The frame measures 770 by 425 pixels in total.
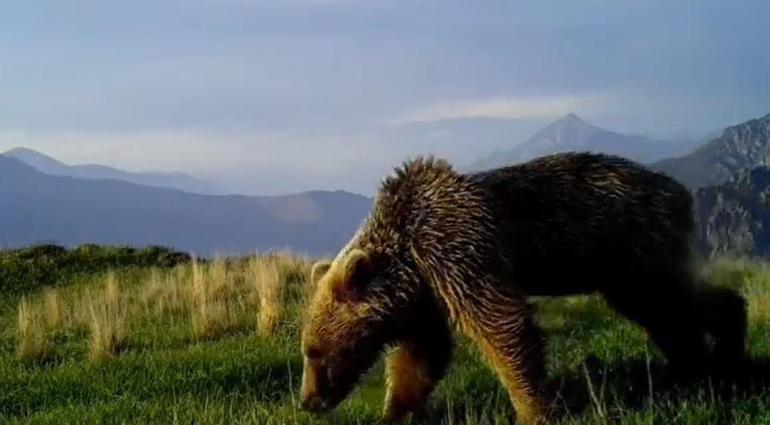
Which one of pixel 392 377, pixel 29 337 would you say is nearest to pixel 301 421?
pixel 392 377

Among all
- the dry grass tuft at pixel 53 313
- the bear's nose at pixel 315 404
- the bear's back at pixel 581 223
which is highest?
the bear's back at pixel 581 223

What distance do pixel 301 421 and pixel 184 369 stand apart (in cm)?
355

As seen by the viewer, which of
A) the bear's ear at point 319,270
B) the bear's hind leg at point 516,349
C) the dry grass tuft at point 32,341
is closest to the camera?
the bear's hind leg at point 516,349

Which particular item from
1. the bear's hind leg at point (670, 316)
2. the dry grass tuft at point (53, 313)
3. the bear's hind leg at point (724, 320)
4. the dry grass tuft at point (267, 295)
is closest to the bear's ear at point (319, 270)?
the bear's hind leg at point (670, 316)

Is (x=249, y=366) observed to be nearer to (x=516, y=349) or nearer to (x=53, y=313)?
(x=516, y=349)

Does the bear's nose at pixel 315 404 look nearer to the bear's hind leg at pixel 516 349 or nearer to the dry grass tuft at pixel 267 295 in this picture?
the bear's hind leg at pixel 516 349

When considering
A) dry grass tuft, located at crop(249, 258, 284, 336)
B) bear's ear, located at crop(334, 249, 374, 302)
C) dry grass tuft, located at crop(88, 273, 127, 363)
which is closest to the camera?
bear's ear, located at crop(334, 249, 374, 302)

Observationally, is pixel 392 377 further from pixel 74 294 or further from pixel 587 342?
pixel 74 294

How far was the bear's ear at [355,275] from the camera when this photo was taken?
6980 mm

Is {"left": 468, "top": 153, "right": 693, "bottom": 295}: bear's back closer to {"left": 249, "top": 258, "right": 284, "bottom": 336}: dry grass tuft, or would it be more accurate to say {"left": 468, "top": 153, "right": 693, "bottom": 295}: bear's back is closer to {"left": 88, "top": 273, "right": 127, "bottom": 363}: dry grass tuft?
{"left": 249, "top": 258, "right": 284, "bottom": 336}: dry grass tuft

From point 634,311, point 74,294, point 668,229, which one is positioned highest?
point 668,229

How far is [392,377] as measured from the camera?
7777 millimetres

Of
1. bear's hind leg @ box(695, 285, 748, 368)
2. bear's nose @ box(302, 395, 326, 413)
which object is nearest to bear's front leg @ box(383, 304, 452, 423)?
bear's nose @ box(302, 395, 326, 413)

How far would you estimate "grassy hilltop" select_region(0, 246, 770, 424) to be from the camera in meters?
7.03
